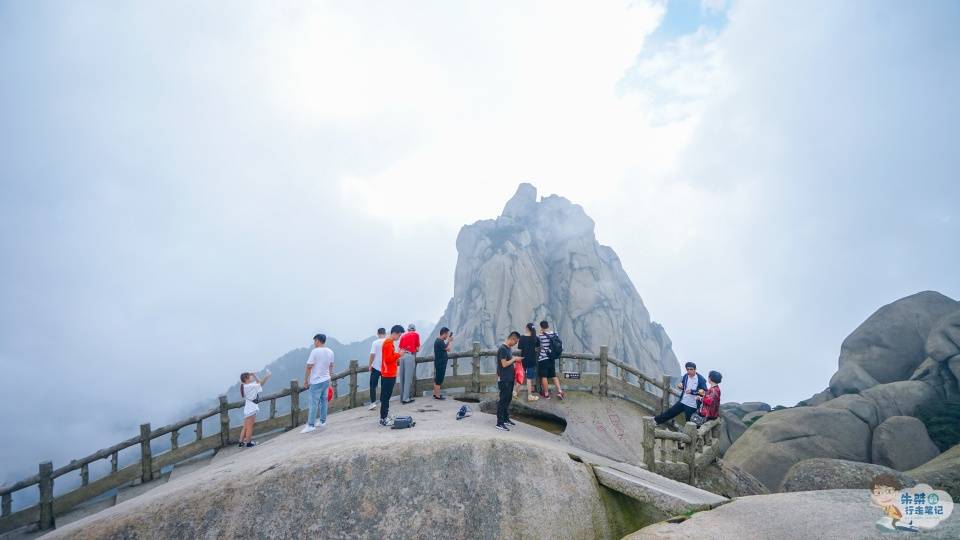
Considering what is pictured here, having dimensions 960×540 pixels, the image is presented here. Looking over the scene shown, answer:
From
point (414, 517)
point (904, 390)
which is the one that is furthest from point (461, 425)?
point (904, 390)

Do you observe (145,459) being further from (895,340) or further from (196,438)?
A: (895,340)

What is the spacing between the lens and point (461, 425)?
9680 mm

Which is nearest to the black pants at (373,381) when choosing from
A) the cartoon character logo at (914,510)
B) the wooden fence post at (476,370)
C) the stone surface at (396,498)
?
the wooden fence post at (476,370)

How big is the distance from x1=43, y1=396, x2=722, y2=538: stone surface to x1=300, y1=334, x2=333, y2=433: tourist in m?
3.08

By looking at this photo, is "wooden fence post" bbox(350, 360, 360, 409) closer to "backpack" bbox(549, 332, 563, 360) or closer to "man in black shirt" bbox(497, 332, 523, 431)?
"man in black shirt" bbox(497, 332, 523, 431)

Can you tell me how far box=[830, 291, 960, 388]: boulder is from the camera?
28.2 meters

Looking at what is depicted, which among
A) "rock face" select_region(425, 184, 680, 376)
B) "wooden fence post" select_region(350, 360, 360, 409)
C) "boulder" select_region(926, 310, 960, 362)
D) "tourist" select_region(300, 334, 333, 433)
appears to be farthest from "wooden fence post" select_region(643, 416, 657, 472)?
"rock face" select_region(425, 184, 680, 376)

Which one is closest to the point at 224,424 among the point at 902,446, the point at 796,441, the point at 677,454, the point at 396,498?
the point at 396,498

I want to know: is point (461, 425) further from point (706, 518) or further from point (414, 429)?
point (706, 518)

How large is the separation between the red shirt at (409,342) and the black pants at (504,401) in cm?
316

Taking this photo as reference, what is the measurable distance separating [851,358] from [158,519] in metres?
38.8

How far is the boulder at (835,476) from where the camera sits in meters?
13.3

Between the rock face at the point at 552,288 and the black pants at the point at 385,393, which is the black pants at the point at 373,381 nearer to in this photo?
the black pants at the point at 385,393

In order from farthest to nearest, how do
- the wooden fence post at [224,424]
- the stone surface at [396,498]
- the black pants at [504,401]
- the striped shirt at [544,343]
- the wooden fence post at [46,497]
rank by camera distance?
the striped shirt at [544,343], the wooden fence post at [224,424], the wooden fence post at [46,497], the black pants at [504,401], the stone surface at [396,498]
